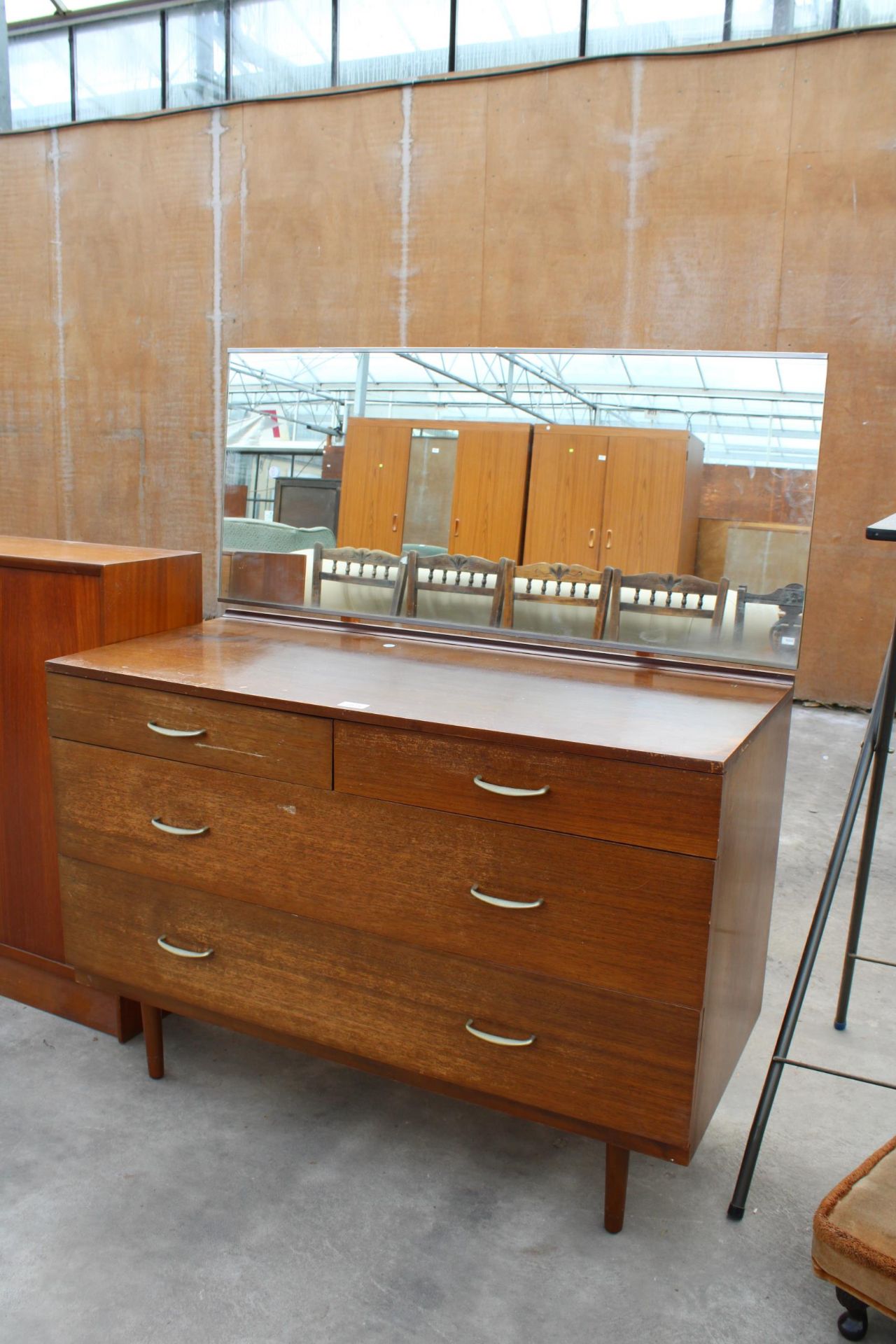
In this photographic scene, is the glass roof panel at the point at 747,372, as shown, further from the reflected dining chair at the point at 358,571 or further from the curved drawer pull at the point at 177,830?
the curved drawer pull at the point at 177,830

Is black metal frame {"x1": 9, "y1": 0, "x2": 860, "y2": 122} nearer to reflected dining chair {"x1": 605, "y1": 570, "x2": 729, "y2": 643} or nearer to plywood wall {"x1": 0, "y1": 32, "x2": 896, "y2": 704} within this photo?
plywood wall {"x1": 0, "y1": 32, "x2": 896, "y2": 704}

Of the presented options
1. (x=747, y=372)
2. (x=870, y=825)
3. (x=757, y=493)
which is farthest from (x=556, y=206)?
(x=870, y=825)

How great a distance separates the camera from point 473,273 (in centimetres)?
558

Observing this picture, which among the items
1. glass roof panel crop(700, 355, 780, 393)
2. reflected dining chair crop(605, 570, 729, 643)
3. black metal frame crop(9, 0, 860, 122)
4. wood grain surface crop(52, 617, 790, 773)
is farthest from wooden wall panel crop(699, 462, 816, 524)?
black metal frame crop(9, 0, 860, 122)

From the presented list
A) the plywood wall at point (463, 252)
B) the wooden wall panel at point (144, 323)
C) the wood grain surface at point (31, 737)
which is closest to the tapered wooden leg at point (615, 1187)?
the wood grain surface at point (31, 737)

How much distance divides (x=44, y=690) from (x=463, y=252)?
175 inches

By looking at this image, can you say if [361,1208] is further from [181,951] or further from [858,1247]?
[858,1247]

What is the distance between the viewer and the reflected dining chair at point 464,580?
2555 millimetres

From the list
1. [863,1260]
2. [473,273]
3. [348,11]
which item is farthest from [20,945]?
[348,11]

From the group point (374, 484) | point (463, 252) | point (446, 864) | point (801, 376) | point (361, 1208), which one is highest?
point (463, 252)

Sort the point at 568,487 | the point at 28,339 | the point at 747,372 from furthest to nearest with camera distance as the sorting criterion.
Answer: the point at 28,339, the point at 568,487, the point at 747,372

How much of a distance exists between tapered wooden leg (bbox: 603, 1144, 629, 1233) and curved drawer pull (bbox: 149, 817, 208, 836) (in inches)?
33.0

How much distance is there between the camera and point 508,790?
1.41m

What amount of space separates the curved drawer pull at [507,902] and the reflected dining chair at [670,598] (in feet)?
3.86
